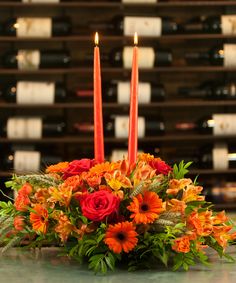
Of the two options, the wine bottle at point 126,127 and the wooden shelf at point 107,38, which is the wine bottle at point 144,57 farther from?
the wine bottle at point 126,127

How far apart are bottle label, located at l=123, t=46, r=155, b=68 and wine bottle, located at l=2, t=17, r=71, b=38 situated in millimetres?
461

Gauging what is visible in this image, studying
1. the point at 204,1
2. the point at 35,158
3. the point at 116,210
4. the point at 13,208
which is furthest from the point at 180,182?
the point at 204,1

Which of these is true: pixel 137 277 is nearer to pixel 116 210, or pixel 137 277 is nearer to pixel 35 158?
pixel 116 210

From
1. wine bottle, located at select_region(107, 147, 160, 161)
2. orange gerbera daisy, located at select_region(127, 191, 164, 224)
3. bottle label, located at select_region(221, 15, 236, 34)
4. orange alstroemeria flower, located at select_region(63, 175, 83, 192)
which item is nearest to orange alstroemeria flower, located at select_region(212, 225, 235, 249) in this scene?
orange gerbera daisy, located at select_region(127, 191, 164, 224)

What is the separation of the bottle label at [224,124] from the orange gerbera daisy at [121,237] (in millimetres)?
3636

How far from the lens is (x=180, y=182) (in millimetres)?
1007

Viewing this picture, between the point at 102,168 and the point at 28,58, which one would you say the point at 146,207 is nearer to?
the point at 102,168

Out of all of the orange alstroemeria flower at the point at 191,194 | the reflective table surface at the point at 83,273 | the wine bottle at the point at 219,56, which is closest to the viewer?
the reflective table surface at the point at 83,273

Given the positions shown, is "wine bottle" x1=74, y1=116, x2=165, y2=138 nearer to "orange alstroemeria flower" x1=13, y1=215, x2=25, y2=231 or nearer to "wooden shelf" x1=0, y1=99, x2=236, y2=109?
"wooden shelf" x1=0, y1=99, x2=236, y2=109

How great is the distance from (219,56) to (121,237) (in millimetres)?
3784

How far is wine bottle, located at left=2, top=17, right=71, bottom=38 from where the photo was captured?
4477 mm

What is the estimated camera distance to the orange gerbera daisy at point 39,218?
0.98m

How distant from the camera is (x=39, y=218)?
3.28 ft

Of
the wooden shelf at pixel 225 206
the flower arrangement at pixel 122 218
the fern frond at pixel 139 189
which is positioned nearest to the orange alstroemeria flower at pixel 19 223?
the flower arrangement at pixel 122 218
